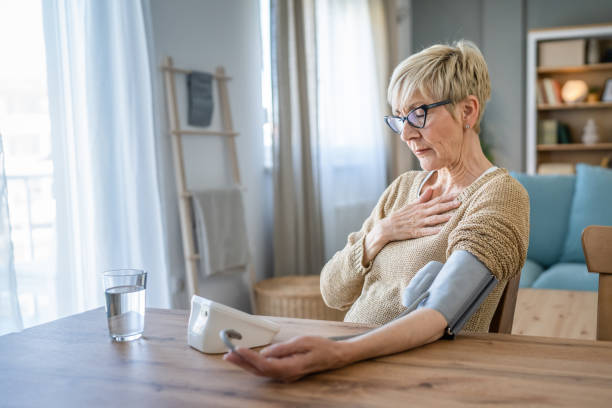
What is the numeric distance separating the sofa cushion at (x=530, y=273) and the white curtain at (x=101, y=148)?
66.3 inches

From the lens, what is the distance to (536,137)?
512 cm

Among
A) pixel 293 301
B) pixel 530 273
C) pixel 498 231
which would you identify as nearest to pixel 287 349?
pixel 498 231

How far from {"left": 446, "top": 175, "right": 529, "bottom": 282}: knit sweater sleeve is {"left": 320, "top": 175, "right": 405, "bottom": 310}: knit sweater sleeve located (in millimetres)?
339

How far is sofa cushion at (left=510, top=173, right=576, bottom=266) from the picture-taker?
9.96 feet

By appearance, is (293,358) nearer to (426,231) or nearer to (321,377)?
(321,377)

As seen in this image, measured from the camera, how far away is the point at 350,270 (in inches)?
54.9

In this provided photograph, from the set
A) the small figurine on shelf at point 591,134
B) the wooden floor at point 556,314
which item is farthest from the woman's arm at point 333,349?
the small figurine on shelf at point 591,134

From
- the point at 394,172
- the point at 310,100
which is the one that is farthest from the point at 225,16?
the point at 394,172

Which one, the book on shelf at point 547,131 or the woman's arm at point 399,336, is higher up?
the book on shelf at point 547,131

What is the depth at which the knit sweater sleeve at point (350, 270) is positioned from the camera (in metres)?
1.39

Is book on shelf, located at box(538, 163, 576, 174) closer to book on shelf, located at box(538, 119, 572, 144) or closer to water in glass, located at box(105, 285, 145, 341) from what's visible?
book on shelf, located at box(538, 119, 572, 144)

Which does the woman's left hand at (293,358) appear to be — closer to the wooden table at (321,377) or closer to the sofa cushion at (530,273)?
the wooden table at (321,377)

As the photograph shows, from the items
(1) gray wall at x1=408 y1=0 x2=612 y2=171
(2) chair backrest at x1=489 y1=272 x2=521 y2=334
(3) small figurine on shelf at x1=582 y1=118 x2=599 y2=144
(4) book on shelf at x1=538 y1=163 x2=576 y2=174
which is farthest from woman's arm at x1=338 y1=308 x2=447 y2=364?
(1) gray wall at x1=408 y1=0 x2=612 y2=171

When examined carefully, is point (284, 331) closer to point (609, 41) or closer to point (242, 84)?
point (242, 84)
